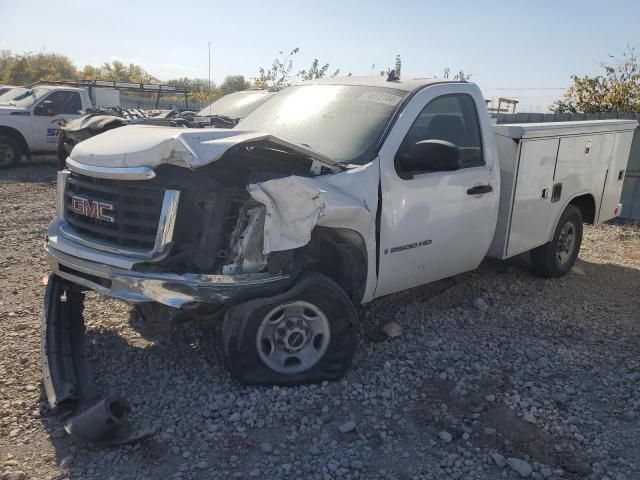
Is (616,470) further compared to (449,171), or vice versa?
(449,171)

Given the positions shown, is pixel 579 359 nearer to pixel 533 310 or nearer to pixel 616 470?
pixel 533 310

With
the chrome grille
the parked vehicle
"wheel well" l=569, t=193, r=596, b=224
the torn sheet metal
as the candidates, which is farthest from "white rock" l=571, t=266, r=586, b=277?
the parked vehicle

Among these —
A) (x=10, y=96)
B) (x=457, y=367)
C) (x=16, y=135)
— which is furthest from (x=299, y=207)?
(x=10, y=96)

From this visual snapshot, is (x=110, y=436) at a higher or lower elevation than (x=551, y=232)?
lower

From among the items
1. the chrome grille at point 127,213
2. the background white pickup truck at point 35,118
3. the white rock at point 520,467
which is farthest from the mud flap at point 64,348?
the background white pickup truck at point 35,118

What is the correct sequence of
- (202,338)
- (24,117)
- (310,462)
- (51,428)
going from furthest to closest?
(24,117)
(202,338)
(51,428)
(310,462)

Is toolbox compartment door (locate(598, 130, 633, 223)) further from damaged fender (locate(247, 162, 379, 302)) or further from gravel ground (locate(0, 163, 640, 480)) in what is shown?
damaged fender (locate(247, 162, 379, 302))

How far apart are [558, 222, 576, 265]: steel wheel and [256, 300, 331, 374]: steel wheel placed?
362 cm

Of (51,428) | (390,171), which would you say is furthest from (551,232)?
(51,428)

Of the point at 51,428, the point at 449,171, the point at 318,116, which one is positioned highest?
the point at 318,116

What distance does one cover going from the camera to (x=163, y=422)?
3.34 meters

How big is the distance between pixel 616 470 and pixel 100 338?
3495 millimetres

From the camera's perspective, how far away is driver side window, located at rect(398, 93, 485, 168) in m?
4.56

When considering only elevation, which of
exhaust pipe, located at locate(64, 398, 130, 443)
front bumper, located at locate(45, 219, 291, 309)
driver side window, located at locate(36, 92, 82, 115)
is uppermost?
driver side window, located at locate(36, 92, 82, 115)
